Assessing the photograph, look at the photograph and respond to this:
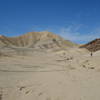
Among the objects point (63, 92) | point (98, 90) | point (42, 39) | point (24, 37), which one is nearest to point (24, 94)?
point (63, 92)

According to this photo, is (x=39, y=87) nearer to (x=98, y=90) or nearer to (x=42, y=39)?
(x=98, y=90)

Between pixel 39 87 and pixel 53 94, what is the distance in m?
0.91

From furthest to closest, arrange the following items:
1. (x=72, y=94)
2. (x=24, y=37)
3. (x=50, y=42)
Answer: (x=24, y=37), (x=50, y=42), (x=72, y=94)

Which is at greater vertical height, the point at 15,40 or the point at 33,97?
the point at 15,40

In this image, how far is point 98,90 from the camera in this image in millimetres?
5133

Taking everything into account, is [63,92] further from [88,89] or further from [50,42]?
[50,42]

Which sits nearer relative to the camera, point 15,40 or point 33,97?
point 33,97

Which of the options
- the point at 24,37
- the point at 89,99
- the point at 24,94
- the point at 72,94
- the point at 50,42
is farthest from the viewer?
the point at 24,37

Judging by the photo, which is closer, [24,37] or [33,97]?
[33,97]

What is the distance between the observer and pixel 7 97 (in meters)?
5.09

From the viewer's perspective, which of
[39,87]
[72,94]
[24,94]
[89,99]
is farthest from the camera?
[39,87]

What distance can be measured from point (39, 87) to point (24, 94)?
0.72m

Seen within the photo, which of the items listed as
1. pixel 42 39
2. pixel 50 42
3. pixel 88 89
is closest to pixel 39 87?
pixel 88 89

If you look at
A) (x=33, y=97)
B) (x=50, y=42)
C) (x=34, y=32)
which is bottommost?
(x=33, y=97)
